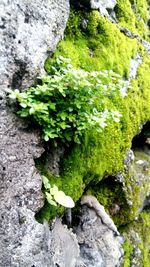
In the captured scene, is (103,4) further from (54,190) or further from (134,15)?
(54,190)

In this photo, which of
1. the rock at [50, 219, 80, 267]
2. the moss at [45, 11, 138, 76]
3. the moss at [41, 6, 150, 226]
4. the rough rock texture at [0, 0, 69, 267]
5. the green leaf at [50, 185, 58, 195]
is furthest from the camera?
the moss at [45, 11, 138, 76]

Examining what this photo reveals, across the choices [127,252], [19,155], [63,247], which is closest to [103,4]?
[19,155]

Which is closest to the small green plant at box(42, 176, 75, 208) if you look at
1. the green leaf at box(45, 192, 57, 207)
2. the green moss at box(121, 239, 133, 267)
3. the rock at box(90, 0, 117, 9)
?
the green leaf at box(45, 192, 57, 207)

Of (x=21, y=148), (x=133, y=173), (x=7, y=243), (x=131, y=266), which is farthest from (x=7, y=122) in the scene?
(x=131, y=266)

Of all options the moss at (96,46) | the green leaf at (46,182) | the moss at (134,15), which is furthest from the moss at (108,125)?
the moss at (134,15)

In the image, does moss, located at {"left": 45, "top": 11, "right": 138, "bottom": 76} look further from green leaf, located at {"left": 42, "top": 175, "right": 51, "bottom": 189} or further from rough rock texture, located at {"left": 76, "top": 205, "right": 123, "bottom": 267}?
rough rock texture, located at {"left": 76, "top": 205, "right": 123, "bottom": 267}

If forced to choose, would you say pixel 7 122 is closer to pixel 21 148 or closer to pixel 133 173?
pixel 21 148
